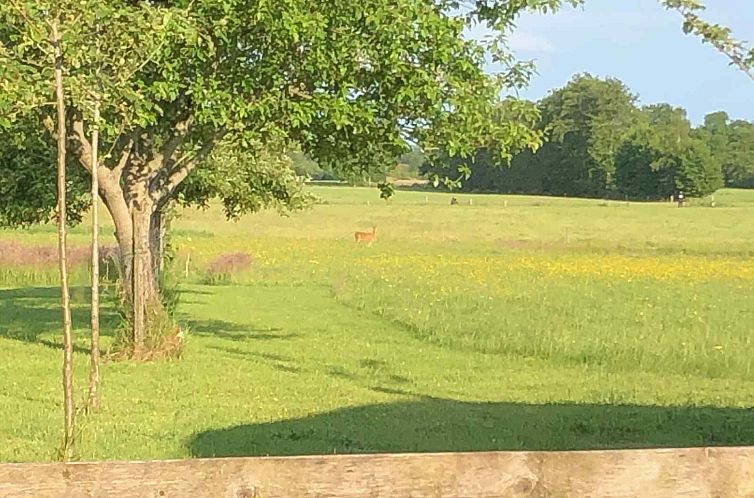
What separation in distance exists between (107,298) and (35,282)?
274 inches

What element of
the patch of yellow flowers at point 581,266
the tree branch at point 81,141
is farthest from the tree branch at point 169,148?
the patch of yellow flowers at point 581,266

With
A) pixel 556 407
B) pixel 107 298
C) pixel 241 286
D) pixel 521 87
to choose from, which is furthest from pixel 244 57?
pixel 241 286

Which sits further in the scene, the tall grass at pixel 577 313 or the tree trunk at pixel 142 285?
the tall grass at pixel 577 313

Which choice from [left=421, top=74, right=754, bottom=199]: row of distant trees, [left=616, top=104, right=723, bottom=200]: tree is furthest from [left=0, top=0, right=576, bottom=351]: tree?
[left=616, top=104, right=723, bottom=200]: tree

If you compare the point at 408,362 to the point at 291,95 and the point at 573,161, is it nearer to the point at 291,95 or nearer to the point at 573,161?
the point at 291,95

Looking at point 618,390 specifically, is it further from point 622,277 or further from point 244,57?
point 622,277

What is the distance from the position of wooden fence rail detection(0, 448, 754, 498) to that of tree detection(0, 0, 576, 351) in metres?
8.71

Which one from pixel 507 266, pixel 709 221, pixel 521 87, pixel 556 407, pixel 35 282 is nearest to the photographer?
pixel 556 407

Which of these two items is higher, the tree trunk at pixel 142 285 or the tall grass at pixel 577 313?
the tree trunk at pixel 142 285

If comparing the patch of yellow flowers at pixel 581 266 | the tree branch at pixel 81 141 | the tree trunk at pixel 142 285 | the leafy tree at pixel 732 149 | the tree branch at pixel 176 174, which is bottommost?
the patch of yellow flowers at pixel 581 266

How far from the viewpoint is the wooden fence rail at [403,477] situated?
150 inches

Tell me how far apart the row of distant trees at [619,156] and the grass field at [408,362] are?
67458mm

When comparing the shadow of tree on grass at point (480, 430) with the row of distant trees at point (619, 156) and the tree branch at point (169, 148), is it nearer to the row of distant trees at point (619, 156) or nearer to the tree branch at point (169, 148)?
the tree branch at point (169, 148)

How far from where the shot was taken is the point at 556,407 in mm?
12648
